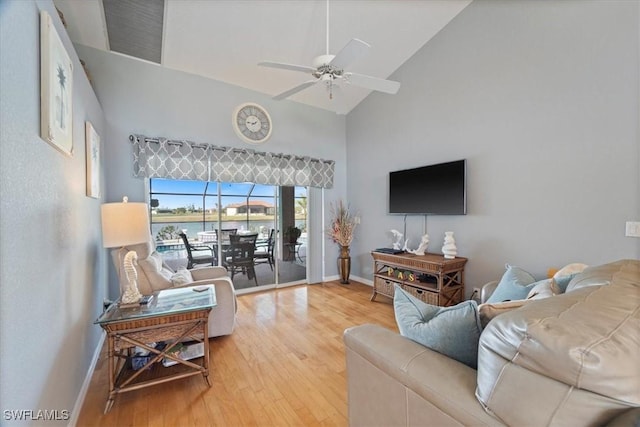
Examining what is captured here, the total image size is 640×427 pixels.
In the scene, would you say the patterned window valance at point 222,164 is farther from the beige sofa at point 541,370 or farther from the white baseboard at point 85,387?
the beige sofa at point 541,370

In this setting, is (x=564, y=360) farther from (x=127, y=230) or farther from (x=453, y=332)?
(x=127, y=230)

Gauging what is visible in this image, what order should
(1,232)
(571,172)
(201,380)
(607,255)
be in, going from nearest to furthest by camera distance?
(1,232)
(201,380)
(607,255)
(571,172)

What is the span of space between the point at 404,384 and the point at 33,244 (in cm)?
166

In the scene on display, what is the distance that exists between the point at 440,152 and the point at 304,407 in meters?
3.25

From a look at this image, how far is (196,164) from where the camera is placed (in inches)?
146

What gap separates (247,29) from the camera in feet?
10.1

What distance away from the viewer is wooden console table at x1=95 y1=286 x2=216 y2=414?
1737 millimetres

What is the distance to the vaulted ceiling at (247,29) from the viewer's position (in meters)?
2.76

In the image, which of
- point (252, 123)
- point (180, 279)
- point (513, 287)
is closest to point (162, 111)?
point (252, 123)

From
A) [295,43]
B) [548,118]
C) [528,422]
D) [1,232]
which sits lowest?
[528,422]

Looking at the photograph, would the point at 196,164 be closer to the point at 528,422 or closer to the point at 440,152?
the point at 440,152

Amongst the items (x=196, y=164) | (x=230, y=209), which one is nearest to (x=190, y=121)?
(x=196, y=164)

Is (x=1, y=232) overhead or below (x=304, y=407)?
overhead

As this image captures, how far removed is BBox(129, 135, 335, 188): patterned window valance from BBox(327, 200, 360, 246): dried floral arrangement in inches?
20.4
